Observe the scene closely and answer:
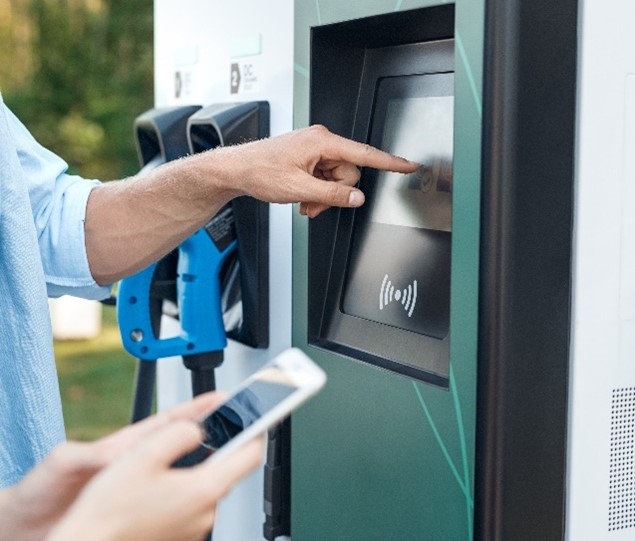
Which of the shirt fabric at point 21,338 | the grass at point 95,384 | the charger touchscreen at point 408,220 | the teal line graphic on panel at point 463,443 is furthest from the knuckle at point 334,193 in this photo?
the grass at point 95,384

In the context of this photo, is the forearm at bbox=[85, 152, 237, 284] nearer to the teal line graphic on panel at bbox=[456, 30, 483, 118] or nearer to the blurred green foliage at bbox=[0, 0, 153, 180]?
the teal line graphic on panel at bbox=[456, 30, 483, 118]

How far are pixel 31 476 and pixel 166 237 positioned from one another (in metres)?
0.98

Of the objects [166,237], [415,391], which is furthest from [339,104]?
[415,391]

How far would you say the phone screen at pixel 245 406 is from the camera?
102cm

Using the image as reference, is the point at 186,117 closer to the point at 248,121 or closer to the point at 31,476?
the point at 248,121

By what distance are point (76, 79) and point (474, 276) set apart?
28.0ft

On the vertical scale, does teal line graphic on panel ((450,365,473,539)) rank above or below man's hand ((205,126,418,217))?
below

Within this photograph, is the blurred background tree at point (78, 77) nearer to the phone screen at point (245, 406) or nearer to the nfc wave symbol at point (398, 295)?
the nfc wave symbol at point (398, 295)

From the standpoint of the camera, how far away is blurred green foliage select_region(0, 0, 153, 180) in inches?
370

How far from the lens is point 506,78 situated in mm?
1436

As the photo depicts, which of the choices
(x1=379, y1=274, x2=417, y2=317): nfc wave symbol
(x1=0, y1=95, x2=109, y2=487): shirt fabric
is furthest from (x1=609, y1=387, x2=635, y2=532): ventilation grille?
(x1=0, y1=95, x2=109, y2=487): shirt fabric

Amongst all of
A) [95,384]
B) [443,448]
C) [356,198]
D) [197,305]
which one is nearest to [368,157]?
[356,198]

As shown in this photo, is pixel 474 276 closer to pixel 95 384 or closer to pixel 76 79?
pixel 95 384

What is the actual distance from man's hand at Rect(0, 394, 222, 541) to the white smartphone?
0.7 inches
